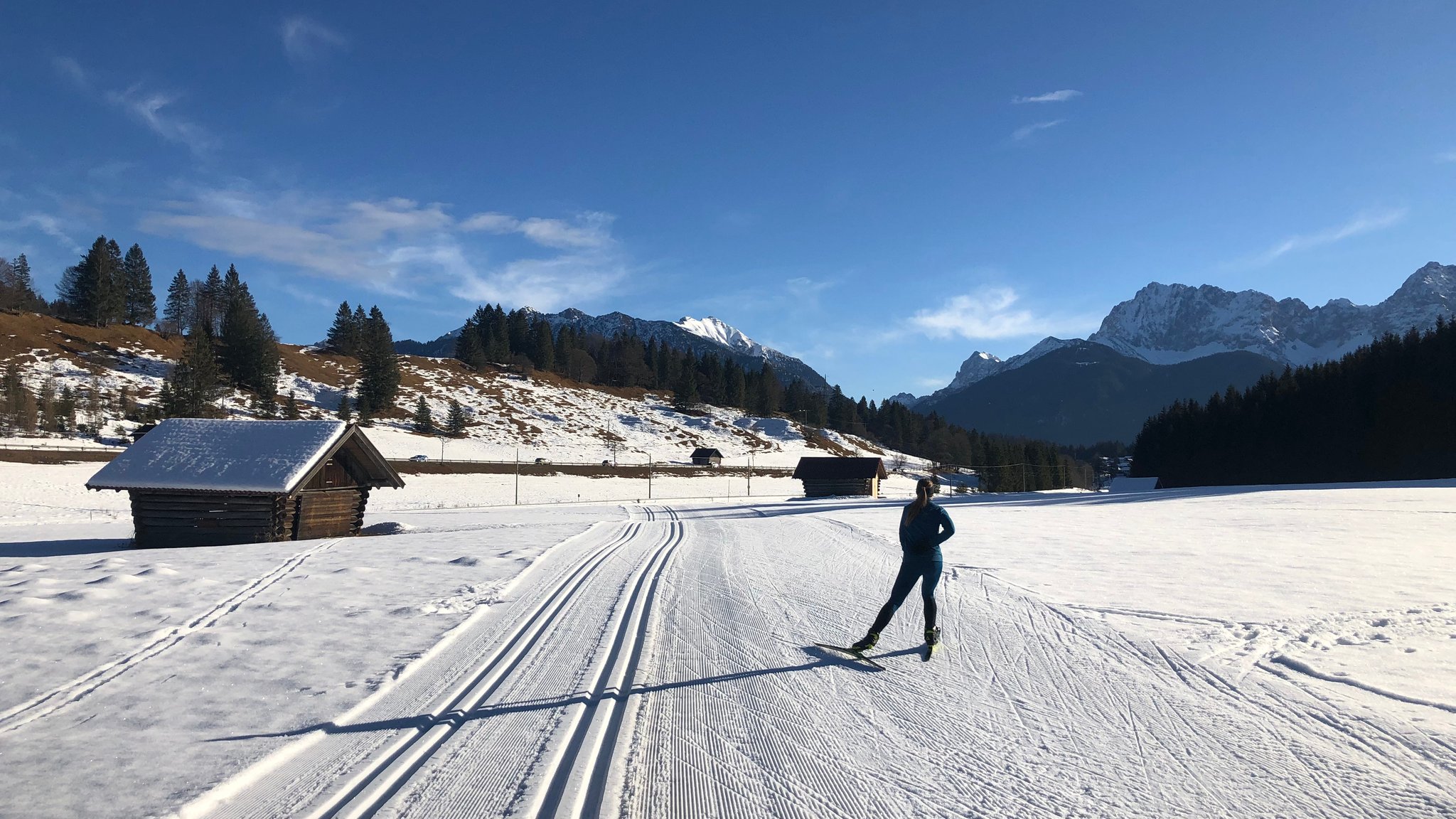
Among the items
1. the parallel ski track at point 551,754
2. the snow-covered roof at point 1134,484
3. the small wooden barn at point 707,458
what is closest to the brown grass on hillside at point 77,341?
the small wooden barn at point 707,458

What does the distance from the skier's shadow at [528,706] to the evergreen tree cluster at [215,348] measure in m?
51.6

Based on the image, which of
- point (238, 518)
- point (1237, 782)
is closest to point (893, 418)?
point (238, 518)

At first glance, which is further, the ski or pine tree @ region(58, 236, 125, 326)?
pine tree @ region(58, 236, 125, 326)

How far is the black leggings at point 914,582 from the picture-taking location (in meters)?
7.40

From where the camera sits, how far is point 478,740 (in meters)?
5.16

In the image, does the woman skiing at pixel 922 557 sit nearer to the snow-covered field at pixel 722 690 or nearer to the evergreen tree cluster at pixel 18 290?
the snow-covered field at pixel 722 690

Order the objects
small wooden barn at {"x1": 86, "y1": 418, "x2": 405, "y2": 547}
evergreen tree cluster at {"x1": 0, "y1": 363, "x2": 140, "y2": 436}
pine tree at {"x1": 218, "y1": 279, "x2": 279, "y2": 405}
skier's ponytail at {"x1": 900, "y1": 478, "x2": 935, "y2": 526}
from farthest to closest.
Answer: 1. pine tree at {"x1": 218, "y1": 279, "x2": 279, "y2": 405}
2. evergreen tree cluster at {"x1": 0, "y1": 363, "x2": 140, "y2": 436}
3. small wooden barn at {"x1": 86, "y1": 418, "x2": 405, "y2": 547}
4. skier's ponytail at {"x1": 900, "y1": 478, "x2": 935, "y2": 526}

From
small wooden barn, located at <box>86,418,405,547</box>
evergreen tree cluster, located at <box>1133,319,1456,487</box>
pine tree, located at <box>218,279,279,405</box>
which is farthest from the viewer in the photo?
pine tree, located at <box>218,279,279,405</box>

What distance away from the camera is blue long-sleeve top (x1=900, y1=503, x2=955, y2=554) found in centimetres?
731

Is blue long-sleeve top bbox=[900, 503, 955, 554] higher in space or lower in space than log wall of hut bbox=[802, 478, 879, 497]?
higher

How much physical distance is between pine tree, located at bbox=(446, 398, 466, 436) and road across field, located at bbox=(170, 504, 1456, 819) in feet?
266

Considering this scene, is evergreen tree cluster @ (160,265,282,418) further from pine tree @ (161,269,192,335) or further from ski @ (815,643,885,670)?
ski @ (815,643,885,670)

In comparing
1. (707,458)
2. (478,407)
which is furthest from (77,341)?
(707,458)

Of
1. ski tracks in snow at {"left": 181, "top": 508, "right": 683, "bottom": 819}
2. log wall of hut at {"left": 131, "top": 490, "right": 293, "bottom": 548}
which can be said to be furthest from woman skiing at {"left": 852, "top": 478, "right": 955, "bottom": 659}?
log wall of hut at {"left": 131, "top": 490, "right": 293, "bottom": 548}
